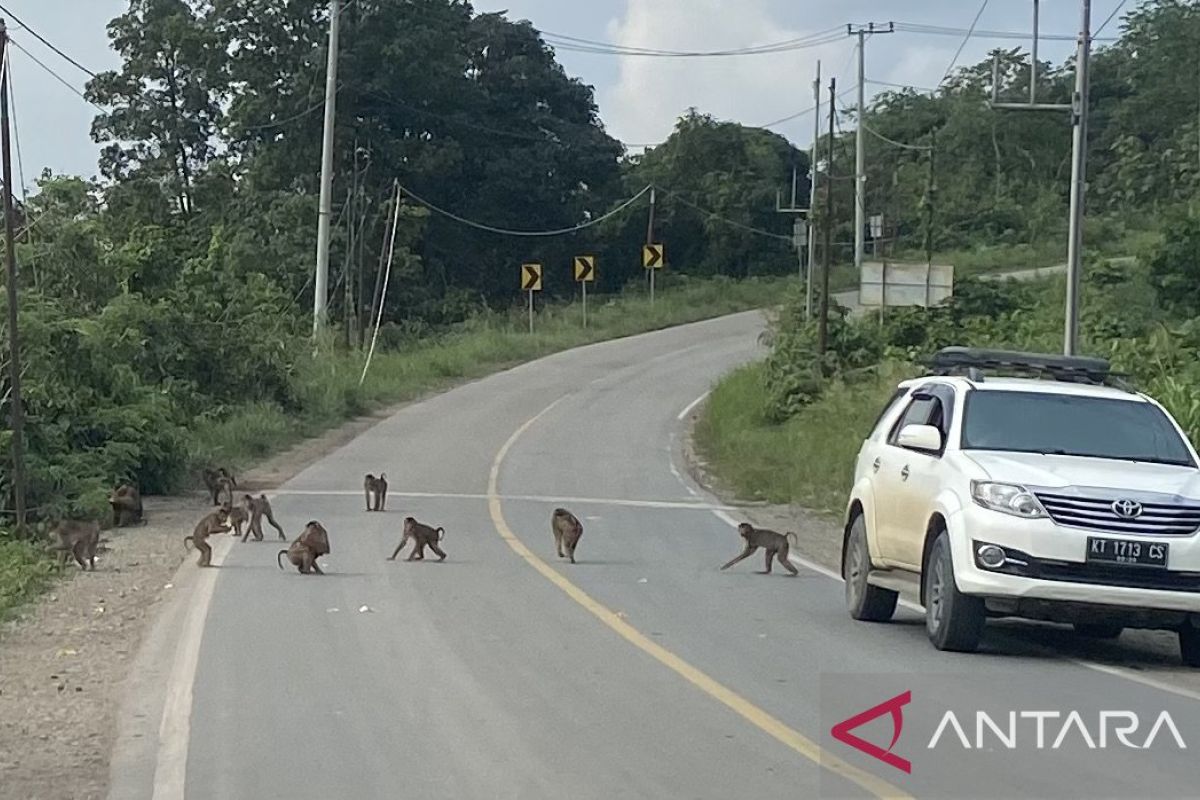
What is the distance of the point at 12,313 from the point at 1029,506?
12.7 m

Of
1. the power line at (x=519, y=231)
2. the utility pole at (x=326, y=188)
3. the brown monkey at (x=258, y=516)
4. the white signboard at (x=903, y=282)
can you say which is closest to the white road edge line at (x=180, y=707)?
the brown monkey at (x=258, y=516)

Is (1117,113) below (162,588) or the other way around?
the other way around

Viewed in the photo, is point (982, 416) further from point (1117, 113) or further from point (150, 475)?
point (1117, 113)

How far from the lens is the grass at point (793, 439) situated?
86.5 feet

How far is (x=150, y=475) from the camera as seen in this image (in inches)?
996

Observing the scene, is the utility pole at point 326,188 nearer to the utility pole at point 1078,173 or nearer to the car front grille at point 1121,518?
the utility pole at point 1078,173

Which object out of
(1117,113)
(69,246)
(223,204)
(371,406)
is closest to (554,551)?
(69,246)

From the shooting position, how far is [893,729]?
942 cm

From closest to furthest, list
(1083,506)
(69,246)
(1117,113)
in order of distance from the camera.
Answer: (1083,506), (69,246), (1117,113)

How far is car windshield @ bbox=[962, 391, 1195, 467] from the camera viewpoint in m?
12.4

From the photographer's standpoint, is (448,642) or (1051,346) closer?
(448,642)

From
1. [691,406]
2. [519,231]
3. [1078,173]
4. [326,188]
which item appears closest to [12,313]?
[1078,173]

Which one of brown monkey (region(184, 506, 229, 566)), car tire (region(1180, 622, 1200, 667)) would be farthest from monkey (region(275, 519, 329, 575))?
car tire (region(1180, 622, 1200, 667))

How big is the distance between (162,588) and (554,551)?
163 inches
